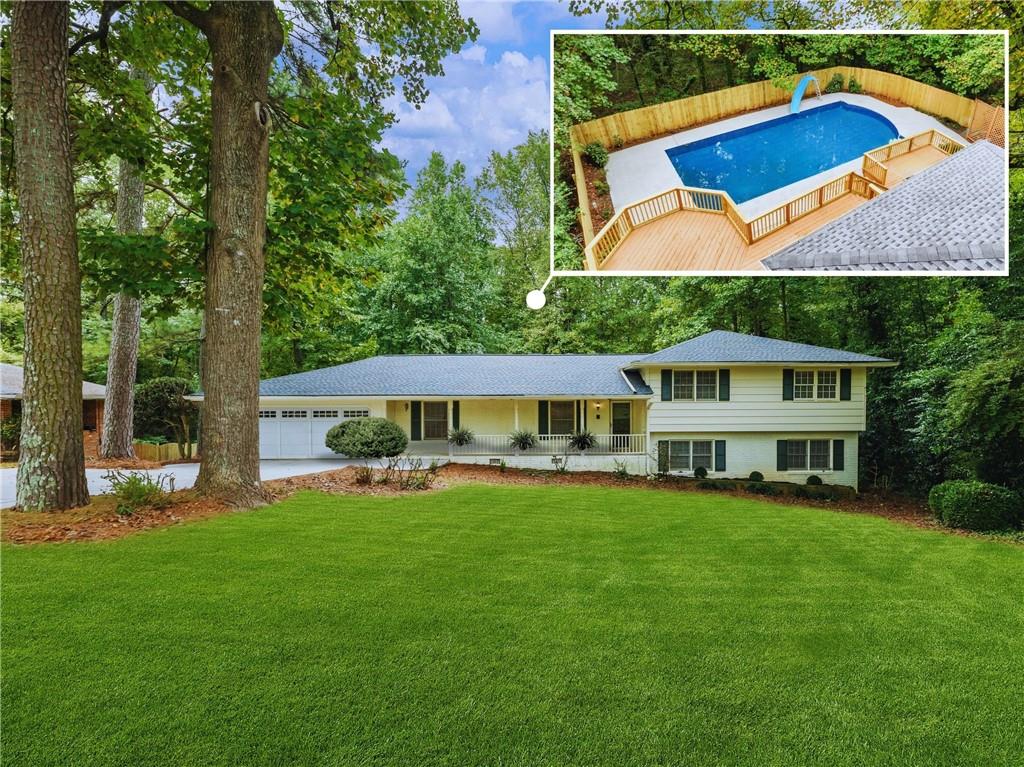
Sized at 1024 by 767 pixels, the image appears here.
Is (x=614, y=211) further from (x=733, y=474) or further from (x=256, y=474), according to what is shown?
(x=733, y=474)

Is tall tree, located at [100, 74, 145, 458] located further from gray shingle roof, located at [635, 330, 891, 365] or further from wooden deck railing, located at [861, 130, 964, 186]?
wooden deck railing, located at [861, 130, 964, 186]

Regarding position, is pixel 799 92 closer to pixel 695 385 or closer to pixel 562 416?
pixel 695 385

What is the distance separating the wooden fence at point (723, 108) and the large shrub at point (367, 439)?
677 cm

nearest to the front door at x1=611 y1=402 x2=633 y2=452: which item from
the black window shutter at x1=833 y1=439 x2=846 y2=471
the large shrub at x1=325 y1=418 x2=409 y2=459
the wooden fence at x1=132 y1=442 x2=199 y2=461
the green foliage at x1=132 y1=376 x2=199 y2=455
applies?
the black window shutter at x1=833 y1=439 x2=846 y2=471

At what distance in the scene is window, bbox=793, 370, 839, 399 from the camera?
36.1 feet

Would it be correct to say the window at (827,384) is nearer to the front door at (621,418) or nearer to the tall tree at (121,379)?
the front door at (621,418)

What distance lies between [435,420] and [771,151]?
10.2 m

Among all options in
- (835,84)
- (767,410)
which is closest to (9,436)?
(835,84)

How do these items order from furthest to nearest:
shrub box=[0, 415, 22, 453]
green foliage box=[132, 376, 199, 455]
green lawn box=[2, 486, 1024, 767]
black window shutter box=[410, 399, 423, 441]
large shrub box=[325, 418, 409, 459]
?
black window shutter box=[410, 399, 423, 441] → green foliage box=[132, 376, 199, 455] → shrub box=[0, 415, 22, 453] → large shrub box=[325, 418, 409, 459] → green lawn box=[2, 486, 1024, 767]

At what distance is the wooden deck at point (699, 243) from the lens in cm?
474

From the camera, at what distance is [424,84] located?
6.42 m

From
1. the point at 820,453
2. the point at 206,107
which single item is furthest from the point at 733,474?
the point at 206,107

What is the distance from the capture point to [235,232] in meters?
5.35

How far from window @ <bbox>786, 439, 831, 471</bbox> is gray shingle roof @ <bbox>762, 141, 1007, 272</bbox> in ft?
23.3
